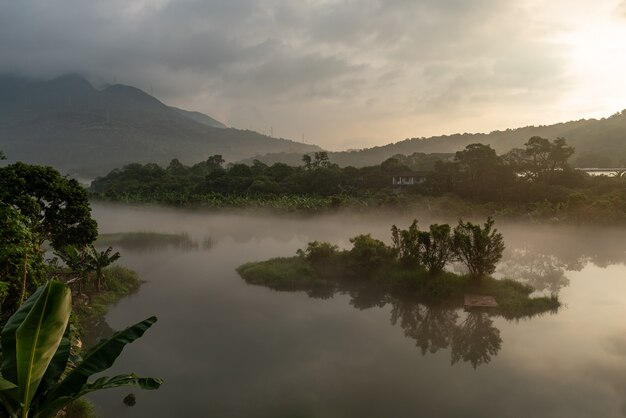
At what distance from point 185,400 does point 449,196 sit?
213ft

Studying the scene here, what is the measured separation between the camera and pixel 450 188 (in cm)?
7769

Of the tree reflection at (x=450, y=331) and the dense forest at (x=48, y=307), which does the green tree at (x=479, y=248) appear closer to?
the tree reflection at (x=450, y=331)

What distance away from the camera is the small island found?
29.8m

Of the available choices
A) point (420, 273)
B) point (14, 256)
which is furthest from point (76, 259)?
point (420, 273)

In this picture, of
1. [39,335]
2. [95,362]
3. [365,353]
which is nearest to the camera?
[39,335]

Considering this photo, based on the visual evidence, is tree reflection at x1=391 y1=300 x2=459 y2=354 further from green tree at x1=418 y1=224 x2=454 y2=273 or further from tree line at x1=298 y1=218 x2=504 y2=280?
tree line at x1=298 y1=218 x2=504 y2=280

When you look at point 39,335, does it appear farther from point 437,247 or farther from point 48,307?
point 437,247

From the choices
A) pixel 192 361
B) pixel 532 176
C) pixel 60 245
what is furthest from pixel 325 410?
pixel 532 176

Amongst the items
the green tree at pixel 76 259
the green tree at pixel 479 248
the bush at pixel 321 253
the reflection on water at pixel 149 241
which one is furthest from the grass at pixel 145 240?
the green tree at pixel 479 248

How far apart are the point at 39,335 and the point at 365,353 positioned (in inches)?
697

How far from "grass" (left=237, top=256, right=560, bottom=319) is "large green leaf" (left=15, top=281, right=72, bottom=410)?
26.6m

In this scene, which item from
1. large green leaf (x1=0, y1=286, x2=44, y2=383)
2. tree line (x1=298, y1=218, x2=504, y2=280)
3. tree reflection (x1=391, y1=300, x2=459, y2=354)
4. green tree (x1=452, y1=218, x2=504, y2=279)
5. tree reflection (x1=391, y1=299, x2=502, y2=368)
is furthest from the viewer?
tree line (x1=298, y1=218, x2=504, y2=280)

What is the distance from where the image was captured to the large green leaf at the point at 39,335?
6957mm

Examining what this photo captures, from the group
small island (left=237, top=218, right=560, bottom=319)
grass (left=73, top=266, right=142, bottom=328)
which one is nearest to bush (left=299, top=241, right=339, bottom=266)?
small island (left=237, top=218, right=560, bottom=319)
